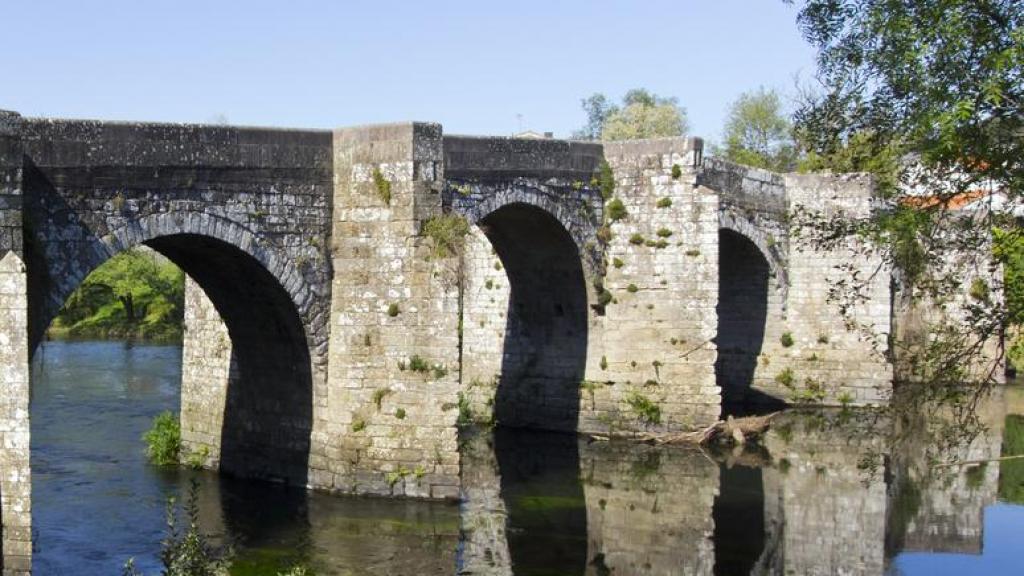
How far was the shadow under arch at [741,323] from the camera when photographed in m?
27.8

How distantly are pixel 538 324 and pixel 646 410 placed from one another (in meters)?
2.56

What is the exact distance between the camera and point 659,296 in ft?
A: 73.0

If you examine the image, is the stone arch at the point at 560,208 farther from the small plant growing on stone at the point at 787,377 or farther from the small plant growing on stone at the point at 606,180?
the small plant growing on stone at the point at 787,377

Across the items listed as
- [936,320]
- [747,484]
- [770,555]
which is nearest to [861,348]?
[936,320]

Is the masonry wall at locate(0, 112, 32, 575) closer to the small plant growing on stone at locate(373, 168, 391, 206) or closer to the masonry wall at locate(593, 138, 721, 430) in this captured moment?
the small plant growing on stone at locate(373, 168, 391, 206)

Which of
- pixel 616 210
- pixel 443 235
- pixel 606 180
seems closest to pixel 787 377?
pixel 616 210

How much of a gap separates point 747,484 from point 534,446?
4054mm

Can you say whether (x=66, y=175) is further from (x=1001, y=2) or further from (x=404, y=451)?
(x=1001, y=2)

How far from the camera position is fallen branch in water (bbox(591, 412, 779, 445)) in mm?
21984

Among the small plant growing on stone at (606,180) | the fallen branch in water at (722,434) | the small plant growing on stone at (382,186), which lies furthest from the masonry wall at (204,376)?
the small plant growing on stone at (606,180)

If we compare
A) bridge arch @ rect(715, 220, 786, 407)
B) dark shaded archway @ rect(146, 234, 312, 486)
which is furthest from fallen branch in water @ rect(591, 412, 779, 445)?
dark shaded archway @ rect(146, 234, 312, 486)

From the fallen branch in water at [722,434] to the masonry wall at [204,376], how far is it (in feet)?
22.4

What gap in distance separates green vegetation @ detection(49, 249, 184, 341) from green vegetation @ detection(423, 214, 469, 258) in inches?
1067

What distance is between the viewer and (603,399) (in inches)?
892
